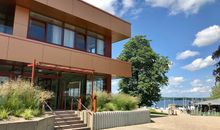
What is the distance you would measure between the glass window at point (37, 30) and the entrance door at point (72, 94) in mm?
4264

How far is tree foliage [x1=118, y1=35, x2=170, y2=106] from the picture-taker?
30906mm

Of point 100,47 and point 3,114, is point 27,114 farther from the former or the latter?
point 100,47

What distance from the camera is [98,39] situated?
2195 cm

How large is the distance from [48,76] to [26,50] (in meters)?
2.86

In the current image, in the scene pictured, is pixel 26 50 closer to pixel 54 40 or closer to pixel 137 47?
pixel 54 40

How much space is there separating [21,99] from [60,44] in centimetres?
772

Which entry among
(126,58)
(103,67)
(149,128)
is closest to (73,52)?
(103,67)

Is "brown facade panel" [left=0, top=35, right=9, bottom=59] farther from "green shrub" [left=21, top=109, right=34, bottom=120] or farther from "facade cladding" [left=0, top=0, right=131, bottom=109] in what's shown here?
"green shrub" [left=21, top=109, right=34, bottom=120]

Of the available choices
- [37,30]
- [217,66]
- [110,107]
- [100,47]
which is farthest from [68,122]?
[217,66]

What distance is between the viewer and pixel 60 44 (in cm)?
1850

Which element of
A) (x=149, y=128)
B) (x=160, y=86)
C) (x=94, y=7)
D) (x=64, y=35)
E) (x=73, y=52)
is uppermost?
(x=94, y=7)

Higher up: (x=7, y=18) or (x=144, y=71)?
(x=7, y=18)

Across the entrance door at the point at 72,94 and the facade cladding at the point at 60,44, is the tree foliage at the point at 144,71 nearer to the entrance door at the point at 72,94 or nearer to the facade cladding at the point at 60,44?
the facade cladding at the point at 60,44

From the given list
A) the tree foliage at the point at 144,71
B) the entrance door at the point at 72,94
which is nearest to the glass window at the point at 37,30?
the entrance door at the point at 72,94
